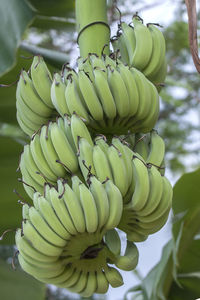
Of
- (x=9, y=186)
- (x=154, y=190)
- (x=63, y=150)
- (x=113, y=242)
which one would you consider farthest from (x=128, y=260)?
(x=9, y=186)

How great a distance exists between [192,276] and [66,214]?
3.39ft

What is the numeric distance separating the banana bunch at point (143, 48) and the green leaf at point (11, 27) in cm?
42

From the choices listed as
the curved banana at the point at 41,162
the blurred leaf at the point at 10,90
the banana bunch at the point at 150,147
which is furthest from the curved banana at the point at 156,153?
the blurred leaf at the point at 10,90

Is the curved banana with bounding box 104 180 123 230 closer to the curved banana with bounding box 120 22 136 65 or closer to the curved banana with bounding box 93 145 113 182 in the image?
the curved banana with bounding box 93 145 113 182

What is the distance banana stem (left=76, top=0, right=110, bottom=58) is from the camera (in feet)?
3.65

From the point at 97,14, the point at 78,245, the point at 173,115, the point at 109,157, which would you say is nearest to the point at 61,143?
the point at 109,157

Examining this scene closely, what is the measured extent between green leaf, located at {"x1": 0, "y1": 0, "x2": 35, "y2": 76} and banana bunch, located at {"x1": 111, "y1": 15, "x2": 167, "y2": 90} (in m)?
0.42

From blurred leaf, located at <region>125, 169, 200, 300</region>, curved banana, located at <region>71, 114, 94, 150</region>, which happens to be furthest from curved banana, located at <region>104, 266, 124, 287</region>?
blurred leaf, located at <region>125, 169, 200, 300</region>

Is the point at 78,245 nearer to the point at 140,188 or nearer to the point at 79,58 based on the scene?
the point at 140,188

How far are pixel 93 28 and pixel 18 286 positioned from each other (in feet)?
3.16

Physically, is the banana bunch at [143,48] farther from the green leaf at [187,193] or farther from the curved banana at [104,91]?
the green leaf at [187,193]

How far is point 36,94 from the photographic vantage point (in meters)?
1.13

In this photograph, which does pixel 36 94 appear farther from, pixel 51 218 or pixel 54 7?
pixel 54 7

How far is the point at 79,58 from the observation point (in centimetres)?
112
